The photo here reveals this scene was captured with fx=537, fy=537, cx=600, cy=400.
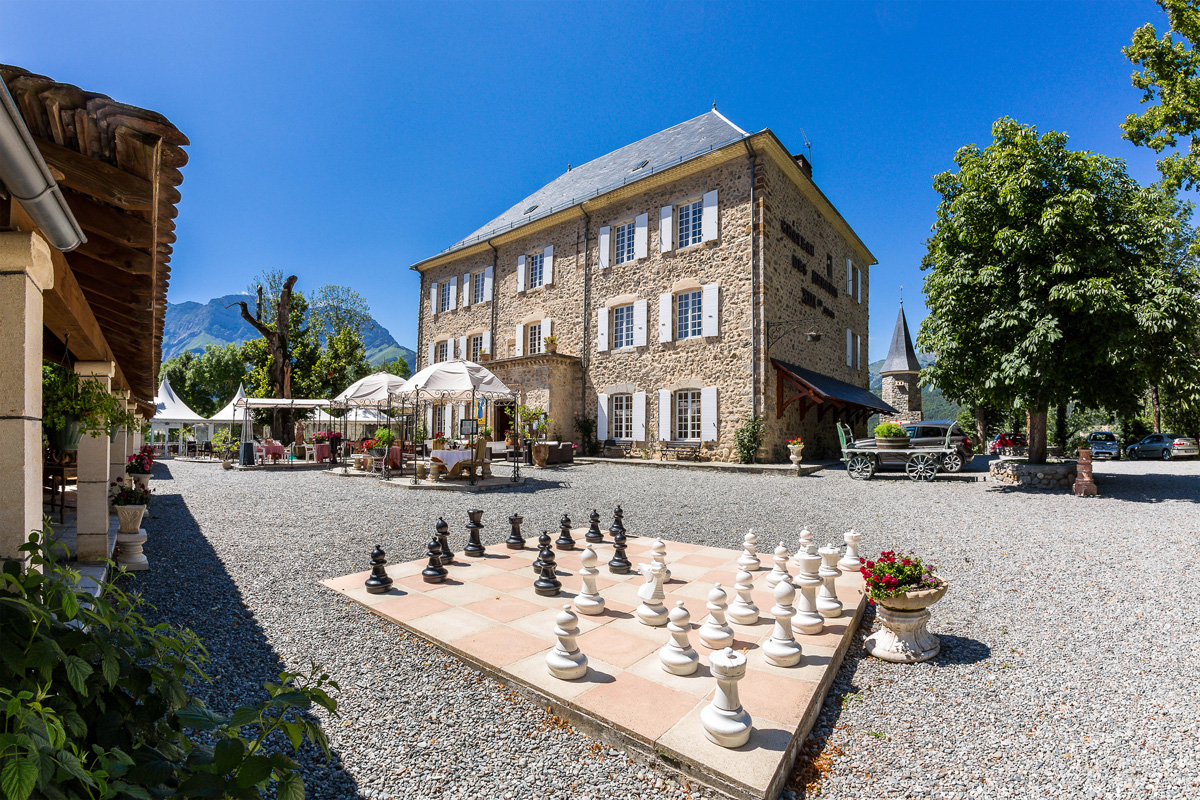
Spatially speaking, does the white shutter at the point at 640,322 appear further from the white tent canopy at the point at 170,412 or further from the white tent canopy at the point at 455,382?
the white tent canopy at the point at 170,412

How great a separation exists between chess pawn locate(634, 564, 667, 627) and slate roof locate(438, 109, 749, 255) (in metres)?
15.1

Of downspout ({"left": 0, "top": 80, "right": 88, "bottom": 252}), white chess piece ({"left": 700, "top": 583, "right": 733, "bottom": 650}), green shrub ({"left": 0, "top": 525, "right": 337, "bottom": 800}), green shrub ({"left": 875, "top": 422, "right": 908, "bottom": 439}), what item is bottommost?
white chess piece ({"left": 700, "top": 583, "right": 733, "bottom": 650})

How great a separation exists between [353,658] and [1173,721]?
15.4 feet

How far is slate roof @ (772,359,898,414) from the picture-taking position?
628 inches

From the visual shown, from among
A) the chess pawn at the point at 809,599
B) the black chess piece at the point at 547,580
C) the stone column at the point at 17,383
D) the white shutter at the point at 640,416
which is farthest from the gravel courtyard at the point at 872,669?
the white shutter at the point at 640,416

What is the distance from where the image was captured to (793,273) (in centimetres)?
1758

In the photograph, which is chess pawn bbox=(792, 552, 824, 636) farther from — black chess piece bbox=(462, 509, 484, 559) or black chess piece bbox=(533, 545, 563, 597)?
black chess piece bbox=(462, 509, 484, 559)

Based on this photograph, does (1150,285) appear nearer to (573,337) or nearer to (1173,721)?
(1173,721)

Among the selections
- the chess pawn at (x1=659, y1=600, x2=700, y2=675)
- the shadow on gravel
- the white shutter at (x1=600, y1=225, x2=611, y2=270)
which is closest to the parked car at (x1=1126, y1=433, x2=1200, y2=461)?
the white shutter at (x1=600, y1=225, x2=611, y2=270)

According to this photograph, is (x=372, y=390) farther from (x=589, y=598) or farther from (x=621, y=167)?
(x=621, y=167)

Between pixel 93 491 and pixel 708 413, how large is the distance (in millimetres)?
13950

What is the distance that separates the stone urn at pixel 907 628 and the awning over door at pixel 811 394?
12.3 meters

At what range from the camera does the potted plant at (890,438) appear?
13.5 m

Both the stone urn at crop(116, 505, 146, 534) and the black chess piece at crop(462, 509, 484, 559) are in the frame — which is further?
the black chess piece at crop(462, 509, 484, 559)
